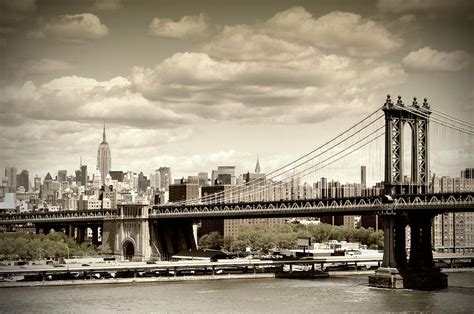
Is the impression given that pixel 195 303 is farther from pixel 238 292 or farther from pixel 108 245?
pixel 108 245

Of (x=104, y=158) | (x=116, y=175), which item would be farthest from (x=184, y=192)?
(x=116, y=175)

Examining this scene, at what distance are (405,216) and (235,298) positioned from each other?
11.2m

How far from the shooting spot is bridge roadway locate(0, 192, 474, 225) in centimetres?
4578

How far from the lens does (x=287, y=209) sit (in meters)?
56.8

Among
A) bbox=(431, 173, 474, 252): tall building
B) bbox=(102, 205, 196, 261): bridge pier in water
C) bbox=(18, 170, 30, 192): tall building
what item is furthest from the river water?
bbox=(431, 173, 474, 252): tall building

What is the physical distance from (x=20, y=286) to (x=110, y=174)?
443 ft

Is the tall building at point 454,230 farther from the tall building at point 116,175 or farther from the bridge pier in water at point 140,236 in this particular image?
the tall building at point 116,175

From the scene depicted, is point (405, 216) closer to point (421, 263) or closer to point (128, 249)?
point (421, 263)

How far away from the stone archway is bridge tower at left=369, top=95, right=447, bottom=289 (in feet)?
84.0

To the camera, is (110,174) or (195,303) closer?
(195,303)

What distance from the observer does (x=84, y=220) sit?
76.1 meters

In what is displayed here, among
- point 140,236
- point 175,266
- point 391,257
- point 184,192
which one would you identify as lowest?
point 175,266

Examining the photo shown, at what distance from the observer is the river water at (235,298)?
121 ft

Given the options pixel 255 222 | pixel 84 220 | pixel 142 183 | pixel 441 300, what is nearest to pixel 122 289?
pixel 441 300
